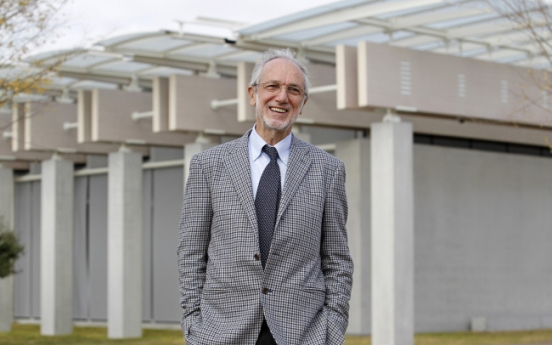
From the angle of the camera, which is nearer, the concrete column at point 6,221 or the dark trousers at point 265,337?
the dark trousers at point 265,337

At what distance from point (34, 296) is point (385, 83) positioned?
57.1 feet

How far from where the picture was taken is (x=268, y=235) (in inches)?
143

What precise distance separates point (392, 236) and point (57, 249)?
11661 millimetres

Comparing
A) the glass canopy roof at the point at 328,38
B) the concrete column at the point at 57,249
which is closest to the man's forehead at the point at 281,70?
the glass canopy roof at the point at 328,38

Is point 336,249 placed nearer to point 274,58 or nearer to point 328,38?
point 274,58

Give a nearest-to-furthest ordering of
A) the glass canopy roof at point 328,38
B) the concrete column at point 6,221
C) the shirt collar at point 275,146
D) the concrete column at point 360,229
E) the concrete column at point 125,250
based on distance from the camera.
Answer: the shirt collar at point 275,146 → the glass canopy roof at point 328,38 → the concrete column at point 360,229 → the concrete column at point 125,250 → the concrete column at point 6,221

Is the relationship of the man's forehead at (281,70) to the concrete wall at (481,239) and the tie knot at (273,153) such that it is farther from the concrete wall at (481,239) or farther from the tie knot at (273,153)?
the concrete wall at (481,239)

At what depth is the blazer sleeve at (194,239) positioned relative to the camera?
3.68 metres

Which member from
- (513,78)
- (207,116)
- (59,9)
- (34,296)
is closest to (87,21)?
(59,9)

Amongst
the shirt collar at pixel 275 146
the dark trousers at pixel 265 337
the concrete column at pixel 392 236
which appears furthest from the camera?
the concrete column at pixel 392 236

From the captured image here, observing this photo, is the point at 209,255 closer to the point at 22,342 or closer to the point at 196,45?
the point at 196,45

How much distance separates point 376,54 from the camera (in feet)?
56.2

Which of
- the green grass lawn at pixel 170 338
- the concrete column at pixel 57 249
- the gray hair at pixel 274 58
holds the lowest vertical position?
the green grass lawn at pixel 170 338

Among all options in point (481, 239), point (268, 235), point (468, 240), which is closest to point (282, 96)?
point (268, 235)
